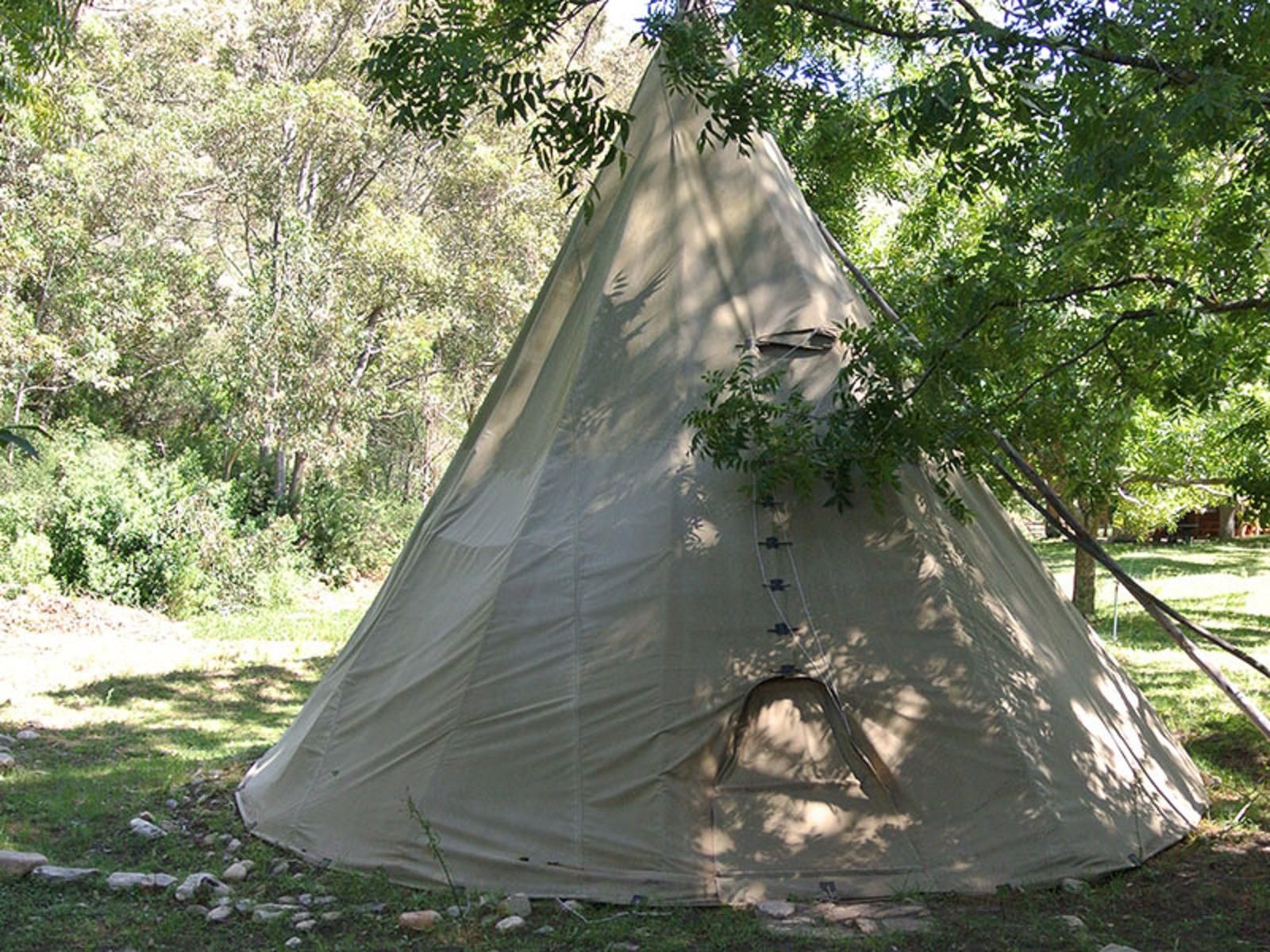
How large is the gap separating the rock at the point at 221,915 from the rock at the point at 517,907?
3.82 feet

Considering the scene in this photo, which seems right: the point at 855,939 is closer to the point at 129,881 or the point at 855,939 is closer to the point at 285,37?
the point at 129,881

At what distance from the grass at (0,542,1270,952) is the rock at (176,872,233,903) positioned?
51mm

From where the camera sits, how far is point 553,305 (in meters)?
7.40

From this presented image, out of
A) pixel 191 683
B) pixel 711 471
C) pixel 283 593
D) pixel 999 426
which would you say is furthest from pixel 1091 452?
pixel 283 593

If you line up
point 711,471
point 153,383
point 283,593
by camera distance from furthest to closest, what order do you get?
point 153,383, point 283,593, point 711,471

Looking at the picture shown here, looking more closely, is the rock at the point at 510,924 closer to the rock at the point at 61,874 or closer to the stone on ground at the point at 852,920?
the stone on ground at the point at 852,920

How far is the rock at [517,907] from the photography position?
18.0ft

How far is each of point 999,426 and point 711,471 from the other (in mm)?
1985

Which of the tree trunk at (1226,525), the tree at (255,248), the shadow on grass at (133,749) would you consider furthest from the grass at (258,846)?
the tree trunk at (1226,525)

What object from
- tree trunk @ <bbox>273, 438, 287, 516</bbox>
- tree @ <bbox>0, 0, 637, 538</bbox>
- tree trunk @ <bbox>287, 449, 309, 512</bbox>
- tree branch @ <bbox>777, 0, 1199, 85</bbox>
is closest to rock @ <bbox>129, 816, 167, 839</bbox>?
tree branch @ <bbox>777, 0, 1199, 85</bbox>

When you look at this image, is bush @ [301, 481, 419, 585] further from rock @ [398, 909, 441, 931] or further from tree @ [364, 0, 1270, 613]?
rock @ [398, 909, 441, 931]

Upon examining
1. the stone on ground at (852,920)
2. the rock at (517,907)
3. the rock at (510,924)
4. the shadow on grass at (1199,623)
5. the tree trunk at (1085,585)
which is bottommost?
the stone on ground at (852,920)

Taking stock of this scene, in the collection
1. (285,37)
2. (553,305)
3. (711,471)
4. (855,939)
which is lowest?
(855,939)

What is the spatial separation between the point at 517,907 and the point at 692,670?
1.29 m
